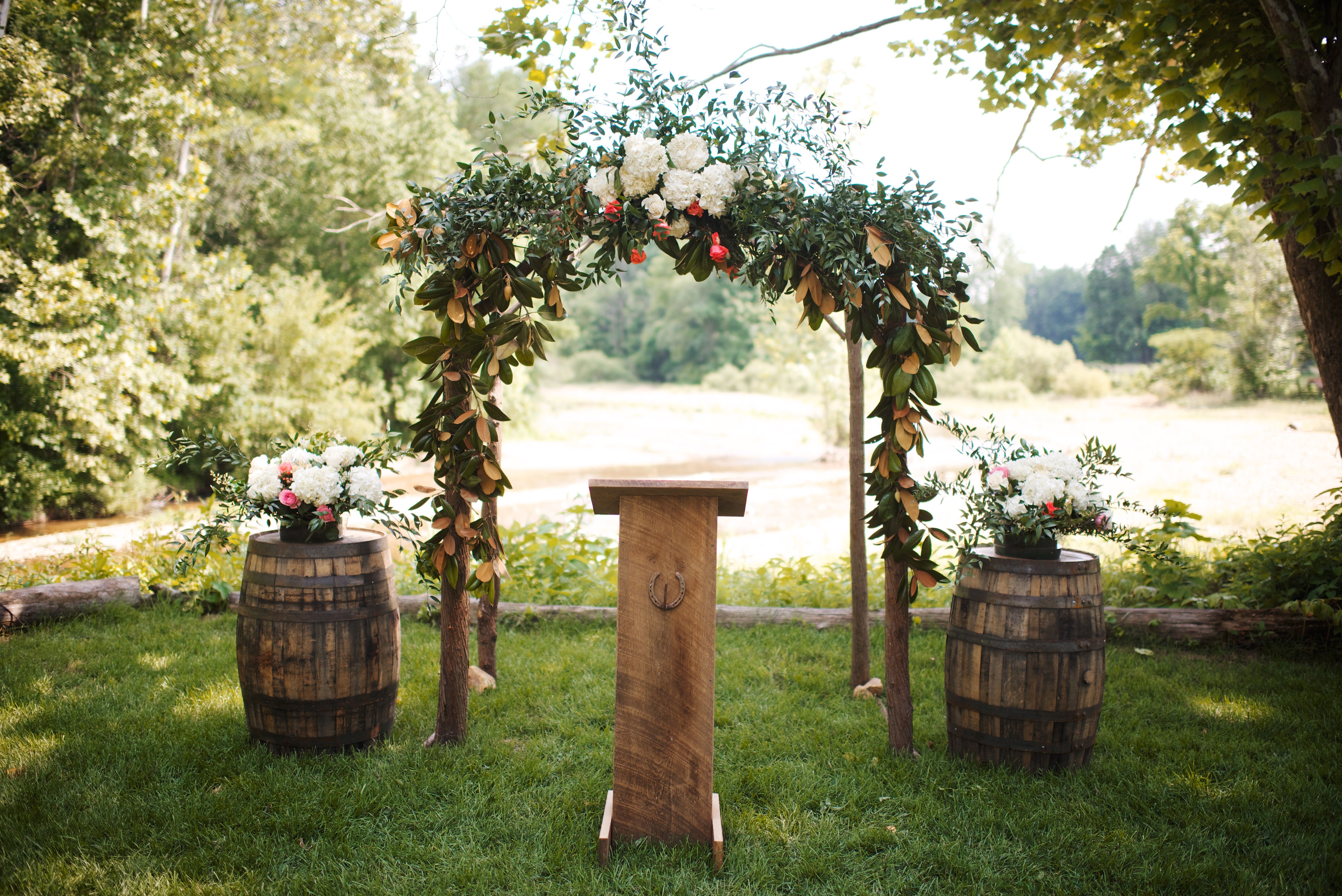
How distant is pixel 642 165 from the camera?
3055 millimetres

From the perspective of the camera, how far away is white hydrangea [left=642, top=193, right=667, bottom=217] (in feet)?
10.1

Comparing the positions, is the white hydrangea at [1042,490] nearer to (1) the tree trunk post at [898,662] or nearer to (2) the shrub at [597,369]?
(1) the tree trunk post at [898,662]

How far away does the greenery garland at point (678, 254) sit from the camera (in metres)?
3.13

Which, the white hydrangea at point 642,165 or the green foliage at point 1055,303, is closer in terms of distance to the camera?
the white hydrangea at point 642,165

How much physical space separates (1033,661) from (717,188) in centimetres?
232


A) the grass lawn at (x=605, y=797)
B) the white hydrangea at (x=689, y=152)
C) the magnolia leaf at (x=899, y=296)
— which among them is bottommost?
the grass lawn at (x=605, y=797)

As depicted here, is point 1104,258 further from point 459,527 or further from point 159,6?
point 459,527

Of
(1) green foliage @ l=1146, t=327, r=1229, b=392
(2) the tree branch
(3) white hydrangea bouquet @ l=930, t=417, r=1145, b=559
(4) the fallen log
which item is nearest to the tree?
(2) the tree branch

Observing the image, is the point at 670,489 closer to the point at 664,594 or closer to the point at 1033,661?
the point at 664,594

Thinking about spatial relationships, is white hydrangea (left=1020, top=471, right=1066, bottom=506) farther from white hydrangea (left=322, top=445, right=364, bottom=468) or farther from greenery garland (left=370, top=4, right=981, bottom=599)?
white hydrangea (left=322, top=445, right=364, bottom=468)

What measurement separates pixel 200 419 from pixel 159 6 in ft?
19.6

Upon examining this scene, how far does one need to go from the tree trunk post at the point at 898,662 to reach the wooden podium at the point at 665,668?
3.54 ft

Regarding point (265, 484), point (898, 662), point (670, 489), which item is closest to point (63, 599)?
point (265, 484)

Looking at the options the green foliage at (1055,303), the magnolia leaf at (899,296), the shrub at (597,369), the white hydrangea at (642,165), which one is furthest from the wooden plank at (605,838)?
the green foliage at (1055,303)
